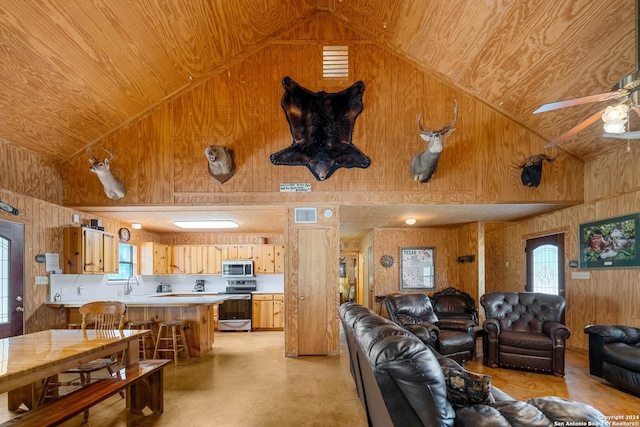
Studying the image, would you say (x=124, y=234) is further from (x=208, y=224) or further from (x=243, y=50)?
(x=243, y=50)

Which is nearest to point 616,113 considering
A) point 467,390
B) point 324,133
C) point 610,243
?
point 467,390

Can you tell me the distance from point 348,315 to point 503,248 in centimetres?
602

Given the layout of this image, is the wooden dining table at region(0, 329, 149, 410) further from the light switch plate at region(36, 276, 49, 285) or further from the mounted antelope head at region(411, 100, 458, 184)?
the mounted antelope head at region(411, 100, 458, 184)

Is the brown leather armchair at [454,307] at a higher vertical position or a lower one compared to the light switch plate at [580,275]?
lower

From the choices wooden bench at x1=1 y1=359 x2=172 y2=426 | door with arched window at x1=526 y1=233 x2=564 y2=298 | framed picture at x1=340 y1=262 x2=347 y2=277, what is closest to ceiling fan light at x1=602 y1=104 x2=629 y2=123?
door with arched window at x1=526 y1=233 x2=564 y2=298

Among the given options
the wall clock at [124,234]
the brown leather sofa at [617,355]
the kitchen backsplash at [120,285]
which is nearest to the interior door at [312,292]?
the kitchen backsplash at [120,285]

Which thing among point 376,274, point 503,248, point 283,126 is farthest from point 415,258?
point 283,126

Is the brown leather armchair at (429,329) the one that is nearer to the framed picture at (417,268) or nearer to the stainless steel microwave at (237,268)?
the framed picture at (417,268)

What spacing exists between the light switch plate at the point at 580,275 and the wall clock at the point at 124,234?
8102 millimetres

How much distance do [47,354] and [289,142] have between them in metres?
3.92

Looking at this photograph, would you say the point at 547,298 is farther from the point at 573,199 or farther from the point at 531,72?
the point at 531,72

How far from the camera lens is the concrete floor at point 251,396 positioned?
3213mm

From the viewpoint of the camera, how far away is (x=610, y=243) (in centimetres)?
496

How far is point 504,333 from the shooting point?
4.66 m
